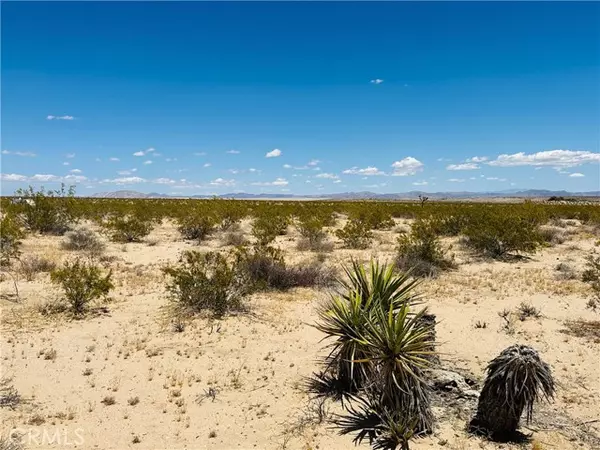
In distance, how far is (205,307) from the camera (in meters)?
11.8

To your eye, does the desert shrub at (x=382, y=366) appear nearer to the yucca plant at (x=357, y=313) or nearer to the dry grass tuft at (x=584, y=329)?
the yucca plant at (x=357, y=313)

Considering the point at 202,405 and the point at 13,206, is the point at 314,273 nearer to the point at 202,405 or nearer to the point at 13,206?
the point at 202,405

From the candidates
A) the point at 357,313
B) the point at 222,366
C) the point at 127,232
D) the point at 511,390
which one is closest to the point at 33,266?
the point at 127,232

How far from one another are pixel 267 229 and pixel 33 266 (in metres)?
11.5

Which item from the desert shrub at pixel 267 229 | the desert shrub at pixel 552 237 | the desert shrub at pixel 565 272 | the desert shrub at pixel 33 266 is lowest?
the desert shrub at pixel 565 272

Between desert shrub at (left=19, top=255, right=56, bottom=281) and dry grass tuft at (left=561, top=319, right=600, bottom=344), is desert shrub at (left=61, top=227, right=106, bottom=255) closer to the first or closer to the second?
desert shrub at (left=19, top=255, right=56, bottom=281)

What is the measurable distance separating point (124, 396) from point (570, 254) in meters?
21.6

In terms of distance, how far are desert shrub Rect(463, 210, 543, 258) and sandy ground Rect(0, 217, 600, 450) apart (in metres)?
5.22

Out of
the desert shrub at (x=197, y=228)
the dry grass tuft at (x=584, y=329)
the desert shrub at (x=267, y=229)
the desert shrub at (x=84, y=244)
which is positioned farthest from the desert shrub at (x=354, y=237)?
the dry grass tuft at (x=584, y=329)

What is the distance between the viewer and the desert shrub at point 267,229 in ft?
72.5

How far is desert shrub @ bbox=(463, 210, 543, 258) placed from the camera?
20.1 metres

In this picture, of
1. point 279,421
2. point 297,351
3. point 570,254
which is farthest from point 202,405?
point 570,254

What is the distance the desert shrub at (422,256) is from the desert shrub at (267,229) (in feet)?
19.2

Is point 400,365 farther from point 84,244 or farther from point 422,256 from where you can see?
point 84,244
